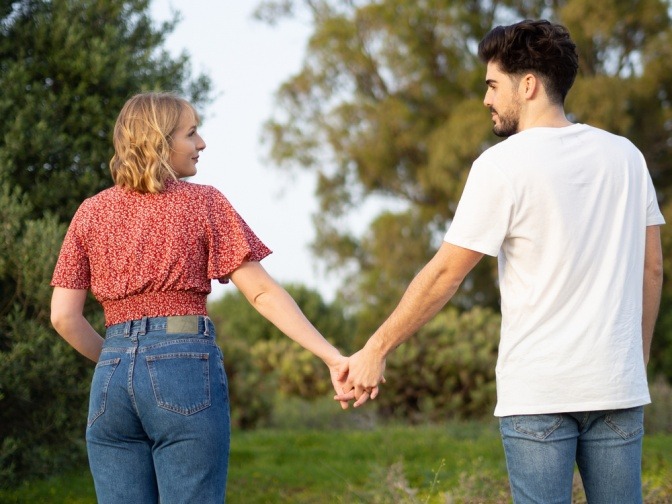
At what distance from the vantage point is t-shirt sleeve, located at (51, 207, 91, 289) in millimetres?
3328

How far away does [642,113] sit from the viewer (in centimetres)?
2128

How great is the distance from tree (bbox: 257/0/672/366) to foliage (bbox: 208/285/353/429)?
2.76 meters

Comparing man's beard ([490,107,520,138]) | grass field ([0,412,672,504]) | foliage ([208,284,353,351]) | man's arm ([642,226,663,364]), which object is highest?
man's beard ([490,107,520,138])

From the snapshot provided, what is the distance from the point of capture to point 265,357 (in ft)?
52.5

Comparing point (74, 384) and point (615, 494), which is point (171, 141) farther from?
point (74, 384)

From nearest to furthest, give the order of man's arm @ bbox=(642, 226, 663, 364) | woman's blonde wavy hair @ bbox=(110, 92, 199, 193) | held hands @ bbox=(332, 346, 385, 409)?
woman's blonde wavy hair @ bbox=(110, 92, 199, 193), man's arm @ bbox=(642, 226, 663, 364), held hands @ bbox=(332, 346, 385, 409)

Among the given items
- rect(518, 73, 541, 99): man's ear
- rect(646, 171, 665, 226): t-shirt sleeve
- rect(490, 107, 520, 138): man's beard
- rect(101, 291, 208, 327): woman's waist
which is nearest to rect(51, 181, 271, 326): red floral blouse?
rect(101, 291, 208, 327): woman's waist

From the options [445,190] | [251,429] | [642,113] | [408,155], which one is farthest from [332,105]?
[251,429]

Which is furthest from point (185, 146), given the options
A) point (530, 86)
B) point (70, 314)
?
point (530, 86)

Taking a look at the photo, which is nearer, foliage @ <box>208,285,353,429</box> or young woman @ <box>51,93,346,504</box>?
young woman @ <box>51,93,346,504</box>

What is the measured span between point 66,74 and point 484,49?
4.47 meters

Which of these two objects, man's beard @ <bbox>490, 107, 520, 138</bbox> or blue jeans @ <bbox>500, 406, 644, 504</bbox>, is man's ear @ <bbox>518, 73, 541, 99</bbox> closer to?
man's beard @ <bbox>490, 107, 520, 138</bbox>

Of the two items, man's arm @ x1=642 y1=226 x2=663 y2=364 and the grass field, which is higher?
man's arm @ x1=642 y1=226 x2=663 y2=364

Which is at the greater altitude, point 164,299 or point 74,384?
point 164,299
